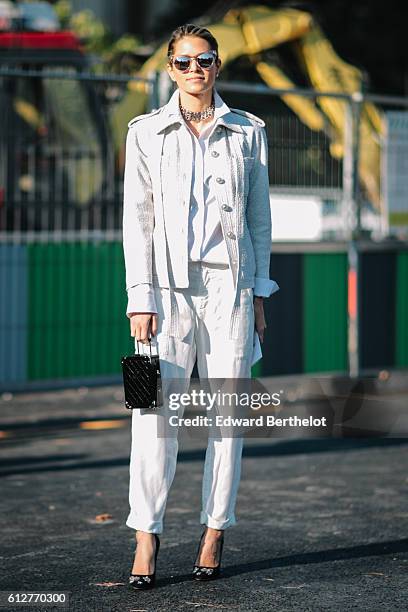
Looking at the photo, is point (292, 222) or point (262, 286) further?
point (292, 222)

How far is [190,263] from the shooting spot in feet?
17.2

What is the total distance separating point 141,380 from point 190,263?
477 millimetres

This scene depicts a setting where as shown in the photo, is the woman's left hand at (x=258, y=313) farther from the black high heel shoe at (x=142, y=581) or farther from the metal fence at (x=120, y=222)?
the metal fence at (x=120, y=222)

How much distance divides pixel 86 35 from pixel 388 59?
7013 mm

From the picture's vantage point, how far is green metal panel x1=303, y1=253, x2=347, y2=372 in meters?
11.5

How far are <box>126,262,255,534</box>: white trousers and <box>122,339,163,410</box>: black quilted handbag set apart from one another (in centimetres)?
7

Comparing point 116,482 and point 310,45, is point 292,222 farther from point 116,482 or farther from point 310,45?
point 310,45

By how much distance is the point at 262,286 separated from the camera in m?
5.35

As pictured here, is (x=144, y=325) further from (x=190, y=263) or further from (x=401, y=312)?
(x=401, y=312)

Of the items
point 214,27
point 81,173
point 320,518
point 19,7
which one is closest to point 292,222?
point 81,173

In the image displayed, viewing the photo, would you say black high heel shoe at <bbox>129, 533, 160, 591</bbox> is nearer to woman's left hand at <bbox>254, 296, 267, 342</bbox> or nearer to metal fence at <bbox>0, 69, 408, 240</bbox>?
woman's left hand at <bbox>254, 296, 267, 342</bbox>

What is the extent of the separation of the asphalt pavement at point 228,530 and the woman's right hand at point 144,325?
94cm

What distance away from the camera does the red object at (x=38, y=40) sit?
1875 cm

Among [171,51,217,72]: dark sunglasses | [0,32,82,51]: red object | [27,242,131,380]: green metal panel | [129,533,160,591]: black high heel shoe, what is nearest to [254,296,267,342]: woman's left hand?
[171,51,217,72]: dark sunglasses
